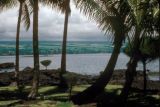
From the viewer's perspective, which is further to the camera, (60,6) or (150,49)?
(60,6)

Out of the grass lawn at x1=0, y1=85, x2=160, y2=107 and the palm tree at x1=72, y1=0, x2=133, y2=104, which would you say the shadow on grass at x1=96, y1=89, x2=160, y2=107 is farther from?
the palm tree at x1=72, y1=0, x2=133, y2=104

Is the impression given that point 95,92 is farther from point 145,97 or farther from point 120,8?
point 120,8

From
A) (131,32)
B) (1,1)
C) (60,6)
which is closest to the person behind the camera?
(131,32)

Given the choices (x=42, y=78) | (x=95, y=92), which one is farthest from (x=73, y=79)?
(x=42, y=78)

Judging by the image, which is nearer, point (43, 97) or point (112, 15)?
point (112, 15)

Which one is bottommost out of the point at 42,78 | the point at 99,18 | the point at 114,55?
the point at 42,78

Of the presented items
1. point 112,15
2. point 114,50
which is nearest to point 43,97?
point 114,50

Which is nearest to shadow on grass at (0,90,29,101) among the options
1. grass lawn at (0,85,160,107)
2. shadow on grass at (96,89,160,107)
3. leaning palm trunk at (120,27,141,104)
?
grass lawn at (0,85,160,107)

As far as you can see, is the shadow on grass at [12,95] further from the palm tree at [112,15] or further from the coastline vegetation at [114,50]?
the palm tree at [112,15]

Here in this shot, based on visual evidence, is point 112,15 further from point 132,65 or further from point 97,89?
point 97,89

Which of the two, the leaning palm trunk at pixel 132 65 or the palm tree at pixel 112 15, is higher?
the palm tree at pixel 112 15

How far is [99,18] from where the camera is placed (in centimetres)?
2495

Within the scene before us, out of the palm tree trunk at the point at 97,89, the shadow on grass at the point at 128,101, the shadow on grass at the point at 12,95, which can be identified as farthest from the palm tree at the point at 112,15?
the shadow on grass at the point at 12,95

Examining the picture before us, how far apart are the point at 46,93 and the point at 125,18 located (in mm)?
10803
